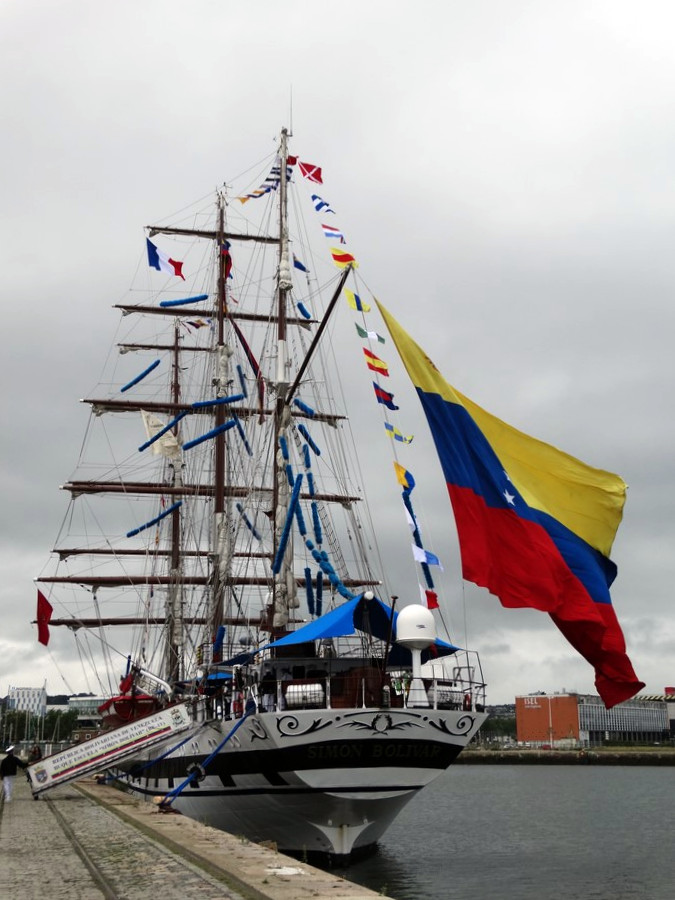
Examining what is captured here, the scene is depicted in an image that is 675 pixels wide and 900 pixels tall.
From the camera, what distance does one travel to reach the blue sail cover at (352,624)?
27.2 meters

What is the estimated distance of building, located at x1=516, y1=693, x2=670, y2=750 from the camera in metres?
157

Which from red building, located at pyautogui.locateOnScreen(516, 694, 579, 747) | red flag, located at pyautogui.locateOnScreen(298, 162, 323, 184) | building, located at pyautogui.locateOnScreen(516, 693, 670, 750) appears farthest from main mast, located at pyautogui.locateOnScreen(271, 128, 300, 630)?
red building, located at pyautogui.locateOnScreen(516, 694, 579, 747)

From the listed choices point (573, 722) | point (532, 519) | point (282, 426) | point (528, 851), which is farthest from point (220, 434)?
point (573, 722)

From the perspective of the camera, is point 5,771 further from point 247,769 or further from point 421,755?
point 421,755

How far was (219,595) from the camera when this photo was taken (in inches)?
1640

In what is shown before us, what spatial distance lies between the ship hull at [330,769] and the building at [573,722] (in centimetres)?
13208

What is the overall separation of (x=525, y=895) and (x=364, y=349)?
48.8 feet

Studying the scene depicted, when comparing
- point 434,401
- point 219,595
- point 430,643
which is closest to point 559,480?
point 434,401

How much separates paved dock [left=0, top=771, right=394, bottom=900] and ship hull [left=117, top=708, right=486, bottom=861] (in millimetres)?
2851

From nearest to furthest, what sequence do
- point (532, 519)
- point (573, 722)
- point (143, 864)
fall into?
point (143, 864)
point (532, 519)
point (573, 722)

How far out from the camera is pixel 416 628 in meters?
26.9

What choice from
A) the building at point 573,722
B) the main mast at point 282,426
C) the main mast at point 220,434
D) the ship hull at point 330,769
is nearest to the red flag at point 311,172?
the main mast at point 282,426

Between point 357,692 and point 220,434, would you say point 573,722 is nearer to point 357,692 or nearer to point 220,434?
point 220,434

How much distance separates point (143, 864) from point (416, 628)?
11.2 meters
